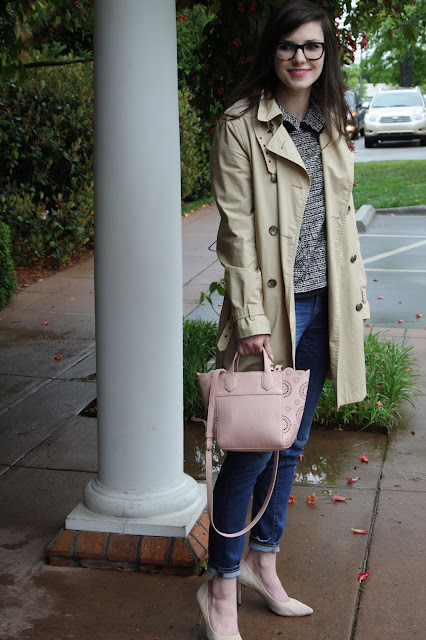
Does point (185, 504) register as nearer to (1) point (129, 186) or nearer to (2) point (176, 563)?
(2) point (176, 563)

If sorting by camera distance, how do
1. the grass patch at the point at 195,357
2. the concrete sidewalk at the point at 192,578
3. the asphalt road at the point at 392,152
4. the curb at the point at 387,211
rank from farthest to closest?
the asphalt road at the point at 392,152 → the curb at the point at 387,211 → the grass patch at the point at 195,357 → the concrete sidewalk at the point at 192,578

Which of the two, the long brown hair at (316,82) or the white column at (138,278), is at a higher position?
the long brown hair at (316,82)

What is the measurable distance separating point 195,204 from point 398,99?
16780 mm

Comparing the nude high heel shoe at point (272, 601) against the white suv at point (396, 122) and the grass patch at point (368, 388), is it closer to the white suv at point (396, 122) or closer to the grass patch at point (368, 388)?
the grass patch at point (368, 388)

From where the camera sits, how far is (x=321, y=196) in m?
2.66

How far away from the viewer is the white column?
3.01 meters

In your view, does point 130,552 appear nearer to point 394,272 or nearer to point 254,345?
point 254,345

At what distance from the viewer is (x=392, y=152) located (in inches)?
1015

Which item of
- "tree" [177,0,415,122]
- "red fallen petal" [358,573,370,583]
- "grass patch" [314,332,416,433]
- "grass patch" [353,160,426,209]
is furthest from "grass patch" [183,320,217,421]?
"grass patch" [353,160,426,209]

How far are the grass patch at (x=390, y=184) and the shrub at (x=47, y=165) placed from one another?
17.6 ft

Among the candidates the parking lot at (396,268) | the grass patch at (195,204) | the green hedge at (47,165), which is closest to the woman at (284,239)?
the parking lot at (396,268)

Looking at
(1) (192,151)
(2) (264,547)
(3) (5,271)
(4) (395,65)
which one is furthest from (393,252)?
(4) (395,65)

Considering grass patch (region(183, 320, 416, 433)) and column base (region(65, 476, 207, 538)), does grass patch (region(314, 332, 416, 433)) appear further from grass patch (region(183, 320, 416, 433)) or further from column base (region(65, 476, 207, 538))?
column base (region(65, 476, 207, 538))

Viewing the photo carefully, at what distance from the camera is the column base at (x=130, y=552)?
3.19 metres
